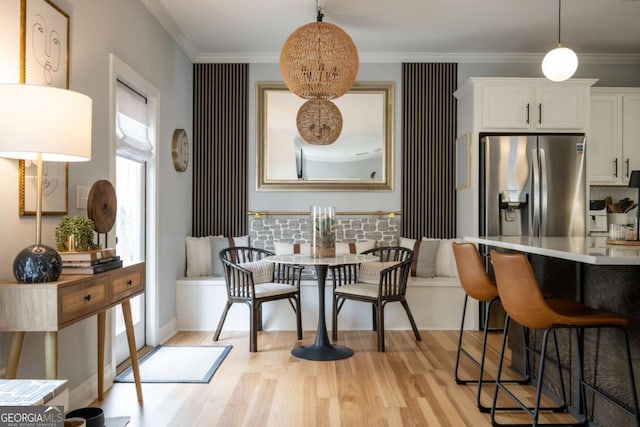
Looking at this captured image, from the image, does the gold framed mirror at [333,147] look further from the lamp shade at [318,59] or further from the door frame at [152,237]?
the lamp shade at [318,59]

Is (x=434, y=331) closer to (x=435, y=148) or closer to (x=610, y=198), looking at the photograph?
(x=435, y=148)

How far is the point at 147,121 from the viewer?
4.13 meters

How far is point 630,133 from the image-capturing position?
507cm

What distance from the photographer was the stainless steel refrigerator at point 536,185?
462 centimetres

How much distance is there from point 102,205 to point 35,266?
0.87 meters

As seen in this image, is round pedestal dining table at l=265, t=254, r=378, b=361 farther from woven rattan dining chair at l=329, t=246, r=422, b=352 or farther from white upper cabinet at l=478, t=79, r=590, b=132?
white upper cabinet at l=478, t=79, r=590, b=132

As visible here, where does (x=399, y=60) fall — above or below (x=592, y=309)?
above

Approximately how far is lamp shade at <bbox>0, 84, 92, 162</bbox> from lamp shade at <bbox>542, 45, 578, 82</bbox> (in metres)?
2.97

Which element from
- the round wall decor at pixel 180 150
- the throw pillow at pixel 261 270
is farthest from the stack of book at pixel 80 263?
the round wall decor at pixel 180 150

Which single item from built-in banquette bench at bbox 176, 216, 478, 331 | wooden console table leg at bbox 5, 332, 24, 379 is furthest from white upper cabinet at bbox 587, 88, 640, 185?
wooden console table leg at bbox 5, 332, 24, 379

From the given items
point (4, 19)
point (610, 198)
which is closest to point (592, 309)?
point (4, 19)

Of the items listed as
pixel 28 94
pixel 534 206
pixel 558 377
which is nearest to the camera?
pixel 28 94

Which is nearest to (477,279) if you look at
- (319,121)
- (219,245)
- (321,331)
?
(321,331)

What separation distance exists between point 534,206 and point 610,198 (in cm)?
128
